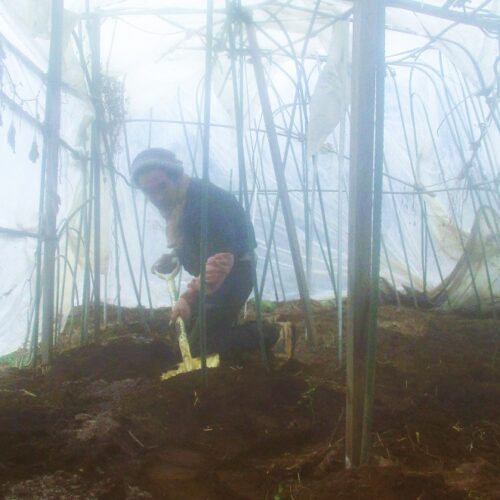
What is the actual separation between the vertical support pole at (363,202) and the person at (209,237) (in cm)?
141

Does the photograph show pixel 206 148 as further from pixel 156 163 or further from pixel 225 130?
pixel 225 130

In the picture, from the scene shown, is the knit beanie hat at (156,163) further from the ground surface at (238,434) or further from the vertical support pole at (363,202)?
the vertical support pole at (363,202)

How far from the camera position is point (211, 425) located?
73.3 inches

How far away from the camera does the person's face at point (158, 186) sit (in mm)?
2785

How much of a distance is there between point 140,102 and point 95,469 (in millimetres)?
3993

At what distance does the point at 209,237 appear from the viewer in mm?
2867

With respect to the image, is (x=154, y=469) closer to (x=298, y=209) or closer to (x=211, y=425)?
(x=211, y=425)

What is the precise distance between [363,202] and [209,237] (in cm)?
166

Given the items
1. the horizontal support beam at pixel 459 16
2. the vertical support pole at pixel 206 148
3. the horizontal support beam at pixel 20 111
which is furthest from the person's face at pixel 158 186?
the horizontal support beam at pixel 459 16

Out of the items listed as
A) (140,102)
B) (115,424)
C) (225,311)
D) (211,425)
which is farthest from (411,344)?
(140,102)

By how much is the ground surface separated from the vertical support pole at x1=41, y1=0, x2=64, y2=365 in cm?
26

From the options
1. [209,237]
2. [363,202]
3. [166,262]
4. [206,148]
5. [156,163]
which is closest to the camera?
[363,202]

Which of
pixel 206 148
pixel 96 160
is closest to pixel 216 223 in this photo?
pixel 96 160

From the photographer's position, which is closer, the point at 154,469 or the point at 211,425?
the point at 154,469
